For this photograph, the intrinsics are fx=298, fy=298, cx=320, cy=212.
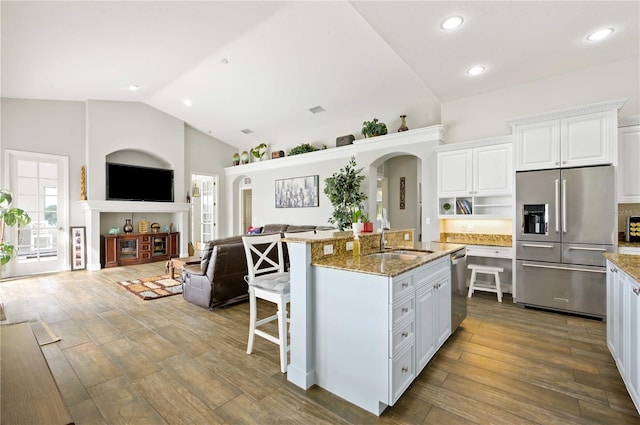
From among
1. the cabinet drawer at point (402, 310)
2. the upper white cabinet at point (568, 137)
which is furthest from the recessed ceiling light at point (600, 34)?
the cabinet drawer at point (402, 310)

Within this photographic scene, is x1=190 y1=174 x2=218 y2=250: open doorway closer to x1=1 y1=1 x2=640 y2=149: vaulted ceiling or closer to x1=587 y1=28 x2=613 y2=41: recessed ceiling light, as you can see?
x1=1 y1=1 x2=640 y2=149: vaulted ceiling

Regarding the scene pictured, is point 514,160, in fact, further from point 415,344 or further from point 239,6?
point 239,6

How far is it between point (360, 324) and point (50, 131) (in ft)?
24.8

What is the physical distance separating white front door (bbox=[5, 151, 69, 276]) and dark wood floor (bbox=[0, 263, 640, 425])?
3.06 metres

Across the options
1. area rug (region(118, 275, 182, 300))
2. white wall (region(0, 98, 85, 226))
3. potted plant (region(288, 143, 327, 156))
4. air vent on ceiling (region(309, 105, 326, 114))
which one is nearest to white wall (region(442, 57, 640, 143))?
air vent on ceiling (region(309, 105, 326, 114))

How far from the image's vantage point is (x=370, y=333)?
1854 millimetres

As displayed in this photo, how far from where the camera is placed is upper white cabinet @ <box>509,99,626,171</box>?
3.32 metres

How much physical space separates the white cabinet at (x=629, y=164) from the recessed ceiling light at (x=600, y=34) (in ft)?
3.53

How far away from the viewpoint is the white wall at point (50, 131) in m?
5.66

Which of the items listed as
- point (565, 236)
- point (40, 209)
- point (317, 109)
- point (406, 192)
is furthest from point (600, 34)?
point (40, 209)

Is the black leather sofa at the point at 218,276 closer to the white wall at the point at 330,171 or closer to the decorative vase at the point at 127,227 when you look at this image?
the white wall at the point at 330,171

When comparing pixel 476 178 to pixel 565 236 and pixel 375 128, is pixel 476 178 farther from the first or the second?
pixel 375 128

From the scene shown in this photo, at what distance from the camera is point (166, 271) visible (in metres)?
6.14

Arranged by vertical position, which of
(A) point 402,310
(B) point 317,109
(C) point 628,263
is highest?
(B) point 317,109
